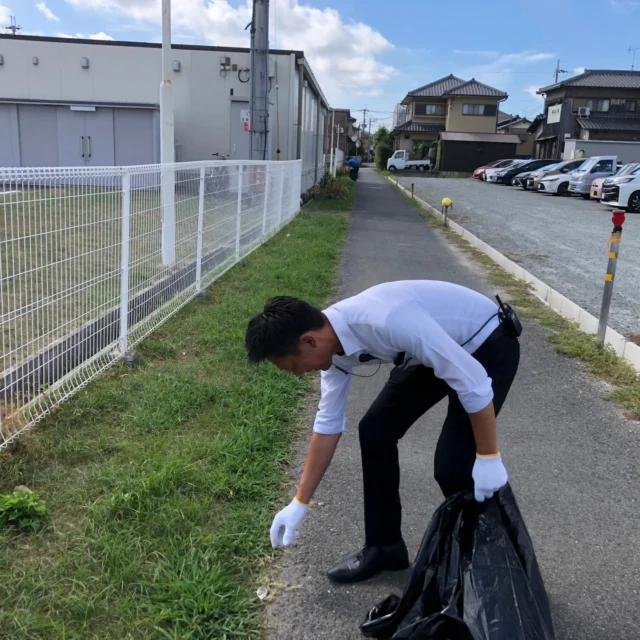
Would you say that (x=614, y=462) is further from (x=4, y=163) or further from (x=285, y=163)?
(x=4, y=163)

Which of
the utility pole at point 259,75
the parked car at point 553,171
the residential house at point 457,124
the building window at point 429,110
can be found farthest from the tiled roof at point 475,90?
the utility pole at point 259,75

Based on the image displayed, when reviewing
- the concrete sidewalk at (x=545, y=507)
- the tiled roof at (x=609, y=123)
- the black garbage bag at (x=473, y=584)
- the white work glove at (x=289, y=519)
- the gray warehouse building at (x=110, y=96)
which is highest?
the tiled roof at (x=609, y=123)

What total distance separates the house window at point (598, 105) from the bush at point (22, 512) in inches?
2101

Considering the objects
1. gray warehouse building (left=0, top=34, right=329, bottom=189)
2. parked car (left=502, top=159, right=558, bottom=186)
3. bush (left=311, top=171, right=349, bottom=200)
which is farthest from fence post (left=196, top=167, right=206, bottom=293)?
parked car (left=502, top=159, right=558, bottom=186)

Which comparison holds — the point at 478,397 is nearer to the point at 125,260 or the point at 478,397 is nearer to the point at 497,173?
the point at 125,260

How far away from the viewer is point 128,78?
1912 cm

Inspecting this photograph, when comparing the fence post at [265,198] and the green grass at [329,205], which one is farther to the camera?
the green grass at [329,205]

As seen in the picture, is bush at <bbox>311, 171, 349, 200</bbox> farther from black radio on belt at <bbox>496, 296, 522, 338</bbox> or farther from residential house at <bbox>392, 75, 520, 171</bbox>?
residential house at <bbox>392, 75, 520, 171</bbox>

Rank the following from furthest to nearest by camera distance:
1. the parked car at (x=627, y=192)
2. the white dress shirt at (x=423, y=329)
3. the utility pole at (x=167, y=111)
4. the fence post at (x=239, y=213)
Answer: the parked car at (x=627, y=192) < the fence post at (x=239, y=213) < the utility pole at (x=167, y=111) < the white dress shirt at (x=423, y=329)

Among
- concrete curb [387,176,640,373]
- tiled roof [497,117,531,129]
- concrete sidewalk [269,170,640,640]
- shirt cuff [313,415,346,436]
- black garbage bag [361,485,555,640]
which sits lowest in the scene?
concrete sidewalk [269,170,640,640]

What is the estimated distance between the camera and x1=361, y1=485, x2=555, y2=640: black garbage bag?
5.82 ft

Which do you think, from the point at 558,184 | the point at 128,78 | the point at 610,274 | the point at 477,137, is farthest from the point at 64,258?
the point at 477,137

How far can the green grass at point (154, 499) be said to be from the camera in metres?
2.30

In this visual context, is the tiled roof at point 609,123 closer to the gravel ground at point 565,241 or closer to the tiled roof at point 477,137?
the tiled roof at point 477,137
